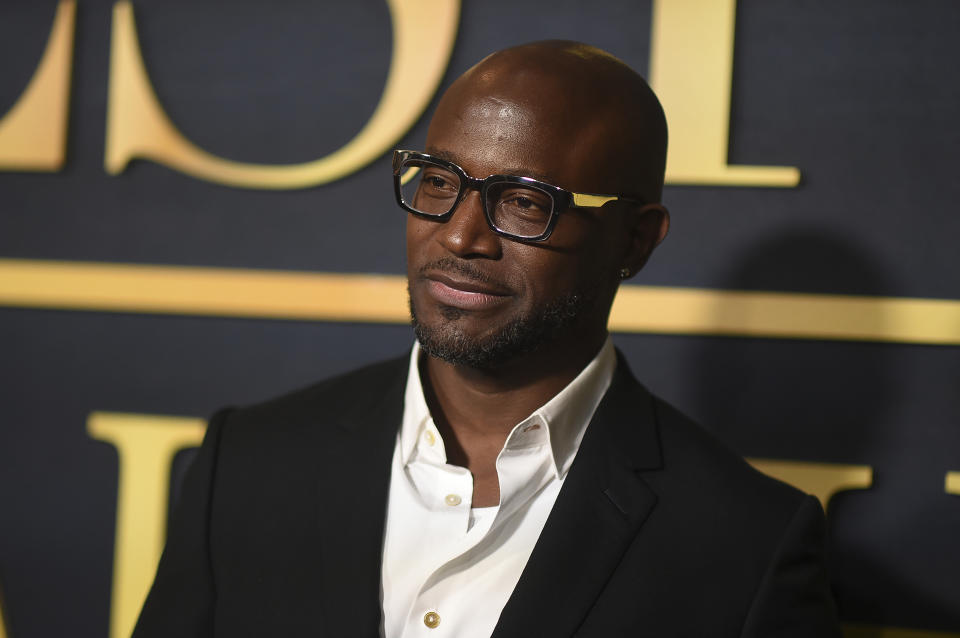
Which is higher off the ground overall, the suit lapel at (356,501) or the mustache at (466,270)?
the mustache at (466,270)

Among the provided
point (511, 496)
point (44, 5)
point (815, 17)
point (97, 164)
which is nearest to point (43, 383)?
point (97, 164)

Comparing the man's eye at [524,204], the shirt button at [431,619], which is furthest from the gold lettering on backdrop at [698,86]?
the shirt button at [431,619]

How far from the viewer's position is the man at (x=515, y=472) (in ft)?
3.72

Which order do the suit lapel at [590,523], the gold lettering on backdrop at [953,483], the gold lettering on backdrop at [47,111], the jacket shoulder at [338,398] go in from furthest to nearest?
the gold lettering on backdrop at [47,111] → the gold lettering on backdrop at [953,483] → the jacket shoulder at [338,398] → the suit lapel at [590,523]

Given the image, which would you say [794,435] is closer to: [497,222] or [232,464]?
[497,222]

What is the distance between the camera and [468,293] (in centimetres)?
114

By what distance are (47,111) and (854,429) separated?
1.69 metres

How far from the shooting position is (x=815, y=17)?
5.56 ft

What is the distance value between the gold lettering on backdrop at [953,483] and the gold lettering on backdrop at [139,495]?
1407 mm

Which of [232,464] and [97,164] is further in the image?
[97,164]

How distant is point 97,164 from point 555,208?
1182 millimetres

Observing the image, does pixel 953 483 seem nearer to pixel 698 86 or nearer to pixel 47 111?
pixel 698 86

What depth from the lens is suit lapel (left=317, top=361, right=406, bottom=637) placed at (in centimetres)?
115

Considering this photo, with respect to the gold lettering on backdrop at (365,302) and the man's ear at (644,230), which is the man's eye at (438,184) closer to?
the man's ear at (644,230)
